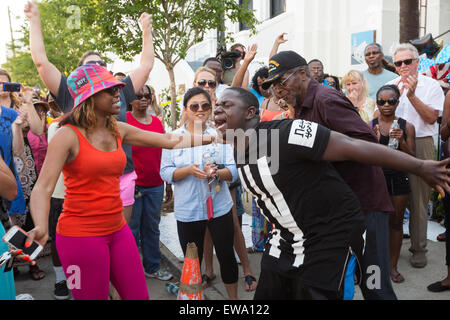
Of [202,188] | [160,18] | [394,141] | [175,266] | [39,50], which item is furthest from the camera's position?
[160,18]

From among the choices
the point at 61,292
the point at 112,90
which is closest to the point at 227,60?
the point at 112,90

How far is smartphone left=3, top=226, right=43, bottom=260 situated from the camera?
212 centimetres

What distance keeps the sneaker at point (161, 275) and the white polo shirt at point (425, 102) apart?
11.3 feet

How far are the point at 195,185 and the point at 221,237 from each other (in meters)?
0.59

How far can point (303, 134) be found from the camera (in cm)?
224

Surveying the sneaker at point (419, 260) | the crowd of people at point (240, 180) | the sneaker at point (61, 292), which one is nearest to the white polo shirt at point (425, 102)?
the crowd of people at point (240, 180)

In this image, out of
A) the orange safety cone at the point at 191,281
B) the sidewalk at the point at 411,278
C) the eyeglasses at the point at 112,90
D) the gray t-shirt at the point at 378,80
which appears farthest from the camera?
the gray t-shirt at the point at 378,80

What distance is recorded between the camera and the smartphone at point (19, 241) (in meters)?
2.12

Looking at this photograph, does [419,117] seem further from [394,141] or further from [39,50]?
[39,50]

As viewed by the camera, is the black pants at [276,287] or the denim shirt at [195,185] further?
the denim shirt at [195,185]

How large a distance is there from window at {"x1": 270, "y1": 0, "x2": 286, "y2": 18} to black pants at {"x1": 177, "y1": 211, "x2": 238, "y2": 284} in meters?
16.2

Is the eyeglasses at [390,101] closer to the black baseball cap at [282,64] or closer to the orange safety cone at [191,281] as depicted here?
the black baseball cap at [282,64]
